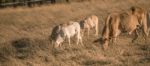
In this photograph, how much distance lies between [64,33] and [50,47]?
707 mm

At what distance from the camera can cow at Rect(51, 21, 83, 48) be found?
14.0 m

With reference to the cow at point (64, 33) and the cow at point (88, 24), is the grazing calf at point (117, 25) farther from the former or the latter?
the cow at point (88, 24)

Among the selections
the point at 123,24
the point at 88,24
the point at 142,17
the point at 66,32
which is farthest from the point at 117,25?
the point at 88,24

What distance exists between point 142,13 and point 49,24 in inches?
285

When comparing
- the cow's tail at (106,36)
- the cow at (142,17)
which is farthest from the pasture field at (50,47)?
the cow at (142,17)

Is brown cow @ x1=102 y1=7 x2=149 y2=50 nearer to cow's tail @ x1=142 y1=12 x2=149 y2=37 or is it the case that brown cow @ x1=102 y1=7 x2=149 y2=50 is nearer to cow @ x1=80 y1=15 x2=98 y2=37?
cow's tail @ x1=142 y1=12 x2=149 y2=37

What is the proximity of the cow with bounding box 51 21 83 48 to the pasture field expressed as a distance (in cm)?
26

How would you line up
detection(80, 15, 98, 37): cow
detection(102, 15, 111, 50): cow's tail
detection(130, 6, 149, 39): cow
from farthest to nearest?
detection(80, 15, 98, 37): cow, detection(130, 6, 149, 39): cow, detection(102, 15, 111, 50): cow's tail

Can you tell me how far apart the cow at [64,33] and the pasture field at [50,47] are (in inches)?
10.3

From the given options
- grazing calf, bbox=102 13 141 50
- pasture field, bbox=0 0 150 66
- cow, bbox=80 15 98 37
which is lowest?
pasture field, bbox=0 0 150 66

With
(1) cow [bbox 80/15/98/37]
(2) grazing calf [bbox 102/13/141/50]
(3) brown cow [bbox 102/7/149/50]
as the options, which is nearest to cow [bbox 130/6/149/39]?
(3) brown cow [bbox 102/7/149/50]

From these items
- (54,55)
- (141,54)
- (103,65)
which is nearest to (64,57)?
(54,55)

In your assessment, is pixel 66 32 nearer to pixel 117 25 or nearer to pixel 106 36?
pixel 106 36

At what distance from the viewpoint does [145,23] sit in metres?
14.6
